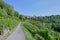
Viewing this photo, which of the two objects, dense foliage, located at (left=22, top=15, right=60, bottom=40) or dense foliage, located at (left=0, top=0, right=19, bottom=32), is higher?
dense foliage, located at (left=0, top=0, right=19, bottom=32)

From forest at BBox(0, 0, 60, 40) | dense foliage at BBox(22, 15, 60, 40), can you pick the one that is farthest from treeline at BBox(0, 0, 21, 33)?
dense foliage at BBox(22, 15, 60, 40)

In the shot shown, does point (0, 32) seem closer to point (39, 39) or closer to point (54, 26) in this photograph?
point (39, 39)

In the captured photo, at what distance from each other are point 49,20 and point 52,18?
400 centimetres

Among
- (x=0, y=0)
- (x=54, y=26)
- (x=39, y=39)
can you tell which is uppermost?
(x=0, y=0)

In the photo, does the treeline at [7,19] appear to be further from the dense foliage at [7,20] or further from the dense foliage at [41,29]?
the dense foliage at [41,29]

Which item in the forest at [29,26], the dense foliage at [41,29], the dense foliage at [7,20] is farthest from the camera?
the dense foliage at [41,29]

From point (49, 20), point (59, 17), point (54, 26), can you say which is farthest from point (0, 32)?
point (59, 17)

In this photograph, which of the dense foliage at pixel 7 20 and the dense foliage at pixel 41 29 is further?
the dense foliage at pixel 41 29

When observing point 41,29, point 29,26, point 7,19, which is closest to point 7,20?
point 7,19

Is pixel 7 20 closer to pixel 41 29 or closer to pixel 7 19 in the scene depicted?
pixel 7 19

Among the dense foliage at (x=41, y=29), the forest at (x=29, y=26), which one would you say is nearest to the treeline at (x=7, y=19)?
the forest at (x=29, y=26)

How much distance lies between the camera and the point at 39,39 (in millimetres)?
4945

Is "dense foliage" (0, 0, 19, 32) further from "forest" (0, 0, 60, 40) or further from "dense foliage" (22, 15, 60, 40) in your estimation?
"dense foliage" (22, 15, 60, 40)

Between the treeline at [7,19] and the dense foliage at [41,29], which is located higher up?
the treeline at [7,19]
